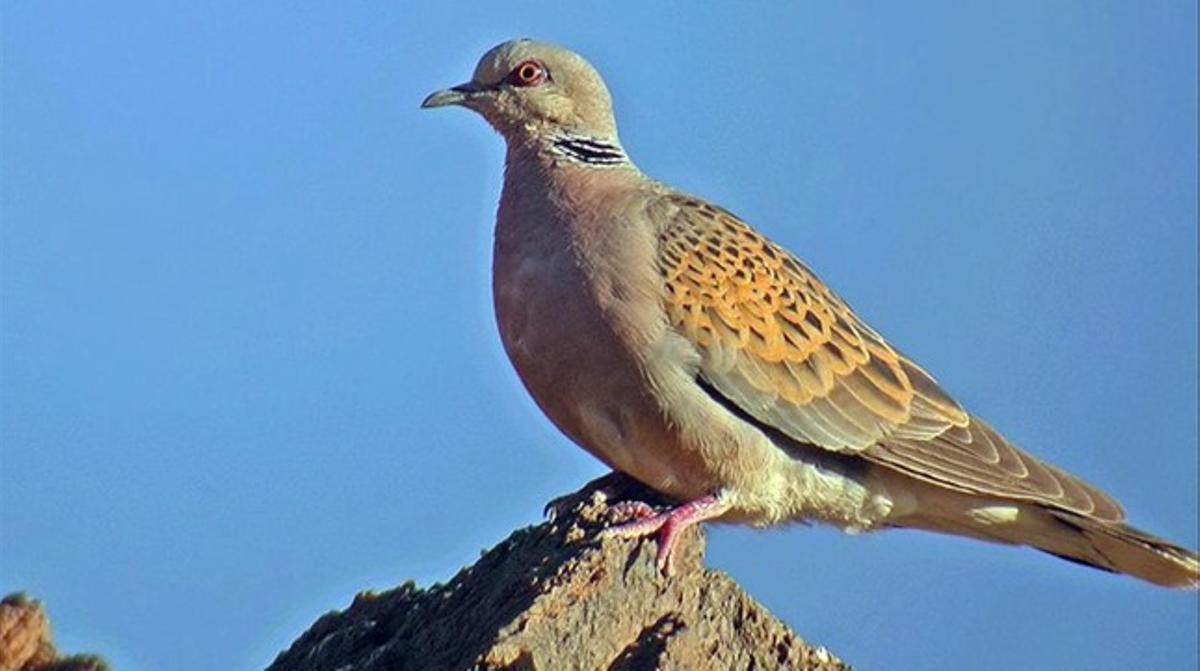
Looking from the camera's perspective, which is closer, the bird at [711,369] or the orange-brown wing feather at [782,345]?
the bird at [711,369]

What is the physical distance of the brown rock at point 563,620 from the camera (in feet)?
14.2

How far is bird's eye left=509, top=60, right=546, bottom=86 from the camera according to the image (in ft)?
23.1

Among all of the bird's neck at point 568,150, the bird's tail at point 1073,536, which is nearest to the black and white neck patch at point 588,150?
the bird's neck at point 568,150

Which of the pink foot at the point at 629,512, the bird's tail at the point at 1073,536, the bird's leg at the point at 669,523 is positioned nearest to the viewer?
the bird's leg at the point at 669,523

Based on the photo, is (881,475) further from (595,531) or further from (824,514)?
(595,531)

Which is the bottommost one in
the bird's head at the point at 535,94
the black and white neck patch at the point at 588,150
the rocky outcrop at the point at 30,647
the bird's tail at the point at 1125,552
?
the rocky outcrop at the point at 30,647

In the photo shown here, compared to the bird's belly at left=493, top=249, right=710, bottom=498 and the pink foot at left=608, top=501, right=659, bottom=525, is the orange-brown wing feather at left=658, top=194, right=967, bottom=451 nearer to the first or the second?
the bird's belly at left=493, top=249, right=710, bottom=498

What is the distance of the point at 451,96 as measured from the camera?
7.09 metres

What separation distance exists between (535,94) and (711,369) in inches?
46.0

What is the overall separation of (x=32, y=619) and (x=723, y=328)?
2941mm

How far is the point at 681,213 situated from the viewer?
6.70m

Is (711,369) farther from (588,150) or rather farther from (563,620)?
(563,620)

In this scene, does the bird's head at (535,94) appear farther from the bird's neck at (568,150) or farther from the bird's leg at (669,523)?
the bird's leg at (669,523)

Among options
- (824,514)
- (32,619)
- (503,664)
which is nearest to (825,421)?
(824,514)
